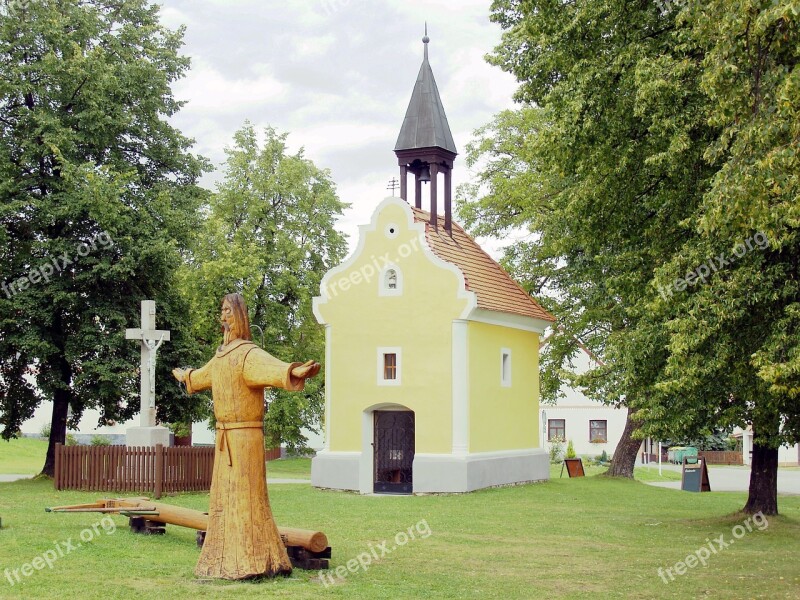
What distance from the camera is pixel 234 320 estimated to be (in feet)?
38.1

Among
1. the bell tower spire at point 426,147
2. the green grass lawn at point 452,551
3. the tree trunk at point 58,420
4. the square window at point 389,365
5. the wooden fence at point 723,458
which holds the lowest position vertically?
the green grass lawn at point 452,551

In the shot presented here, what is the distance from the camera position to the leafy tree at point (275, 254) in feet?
126

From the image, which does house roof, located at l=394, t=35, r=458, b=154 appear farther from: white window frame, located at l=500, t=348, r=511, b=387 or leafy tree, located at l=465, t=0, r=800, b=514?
leafy tree, located at l=465, t=0, r=800, b=514

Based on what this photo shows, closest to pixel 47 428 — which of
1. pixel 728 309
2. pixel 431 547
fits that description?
pixel 431 547

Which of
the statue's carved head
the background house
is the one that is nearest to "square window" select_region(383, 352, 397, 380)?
the statue's carved head

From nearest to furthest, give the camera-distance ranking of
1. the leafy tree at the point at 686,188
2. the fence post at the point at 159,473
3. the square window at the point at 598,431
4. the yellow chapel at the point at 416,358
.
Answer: the leafy tree at the point at 686,188 < the fence post at the point at 159,473 < the yellow chapel at the point at 416,358 < the square window at the point at 598,431

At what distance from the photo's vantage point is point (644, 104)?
562 inches

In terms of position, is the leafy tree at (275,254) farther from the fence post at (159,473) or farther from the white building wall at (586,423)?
the white building wall at (586,423)

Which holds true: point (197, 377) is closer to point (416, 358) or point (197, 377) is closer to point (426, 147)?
point (416, 358)

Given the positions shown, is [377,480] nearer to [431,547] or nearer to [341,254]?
[431,547]

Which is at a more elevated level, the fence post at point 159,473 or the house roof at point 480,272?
the house roof at point 480,272

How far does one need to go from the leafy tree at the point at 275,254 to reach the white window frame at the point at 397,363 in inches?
470

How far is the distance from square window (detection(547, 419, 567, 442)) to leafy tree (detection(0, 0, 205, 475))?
3303 cm

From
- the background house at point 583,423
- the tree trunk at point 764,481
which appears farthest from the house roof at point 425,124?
the background house at point 583,423
